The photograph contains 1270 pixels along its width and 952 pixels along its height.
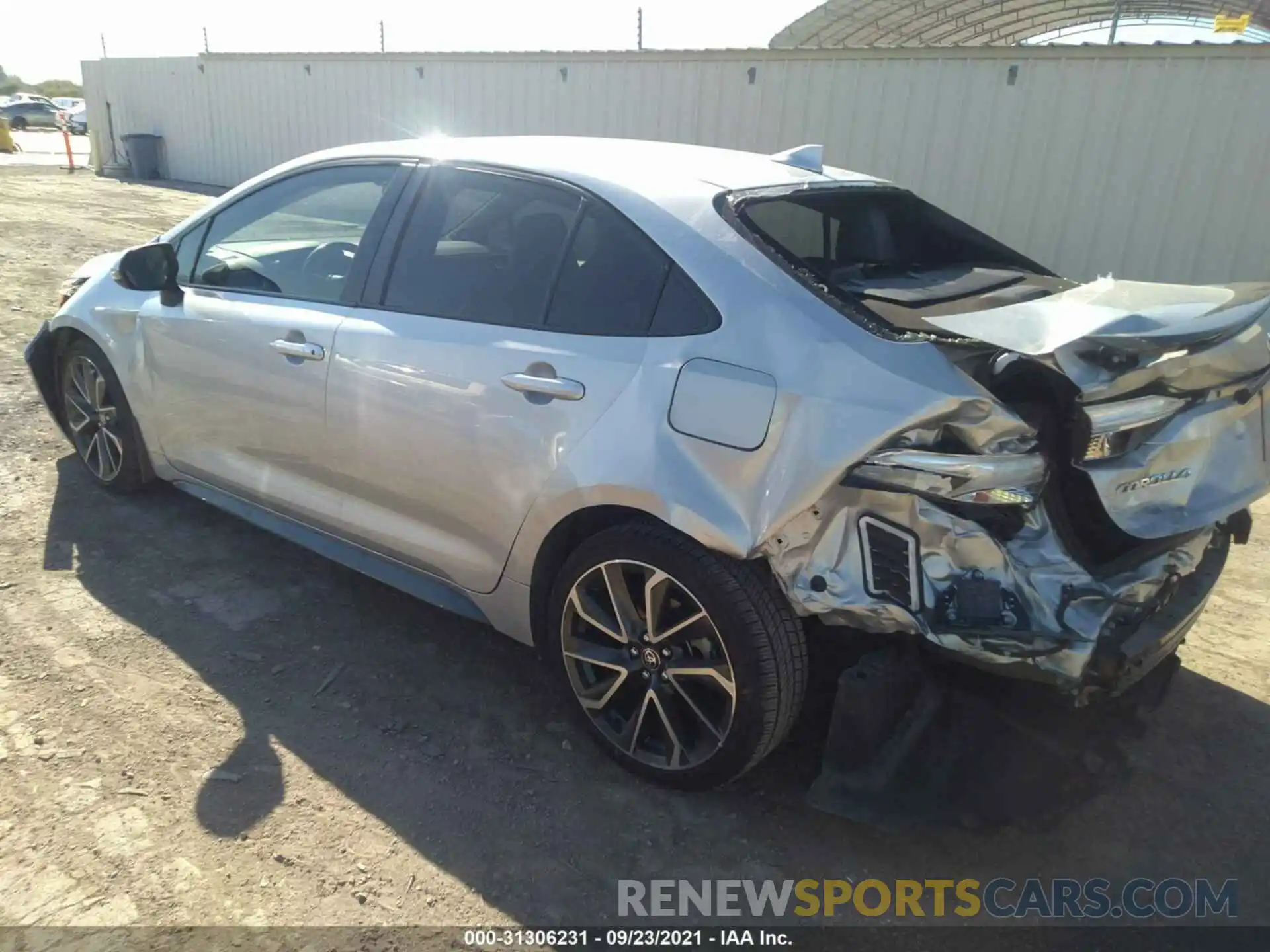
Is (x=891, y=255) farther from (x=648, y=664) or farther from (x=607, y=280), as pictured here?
(x=648, y=664)

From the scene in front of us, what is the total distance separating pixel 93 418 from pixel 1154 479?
440 cm

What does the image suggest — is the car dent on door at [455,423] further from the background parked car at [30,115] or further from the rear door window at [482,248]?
the background parked car at [30,115]

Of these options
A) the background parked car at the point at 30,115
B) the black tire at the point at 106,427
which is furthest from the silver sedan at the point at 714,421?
the background parked car at the point at 30,115

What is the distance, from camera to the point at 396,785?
107 inches

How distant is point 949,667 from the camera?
240 centimetres

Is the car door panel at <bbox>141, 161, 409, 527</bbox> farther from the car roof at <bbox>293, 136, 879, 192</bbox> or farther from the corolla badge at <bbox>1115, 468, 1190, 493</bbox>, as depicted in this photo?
the corolla badge at <bbox>1115, 468, 1190, 493</bbox>

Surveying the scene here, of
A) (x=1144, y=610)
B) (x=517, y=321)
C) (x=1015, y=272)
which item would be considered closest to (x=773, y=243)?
(x=517, y=321)

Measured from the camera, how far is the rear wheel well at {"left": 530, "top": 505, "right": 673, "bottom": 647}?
2.60 metres

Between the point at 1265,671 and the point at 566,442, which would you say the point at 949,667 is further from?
the point at 1265,671

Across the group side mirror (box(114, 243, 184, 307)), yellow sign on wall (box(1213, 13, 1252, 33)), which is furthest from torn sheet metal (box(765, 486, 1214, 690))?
yellow sign on wall (box(1213, 13, 1252, 33))

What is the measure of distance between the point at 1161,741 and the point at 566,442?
219 centimetres

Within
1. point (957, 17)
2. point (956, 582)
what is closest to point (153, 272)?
point (956, 582)

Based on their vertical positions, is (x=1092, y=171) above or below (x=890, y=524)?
above

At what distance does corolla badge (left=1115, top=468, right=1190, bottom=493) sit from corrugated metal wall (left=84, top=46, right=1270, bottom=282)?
6923 mm
